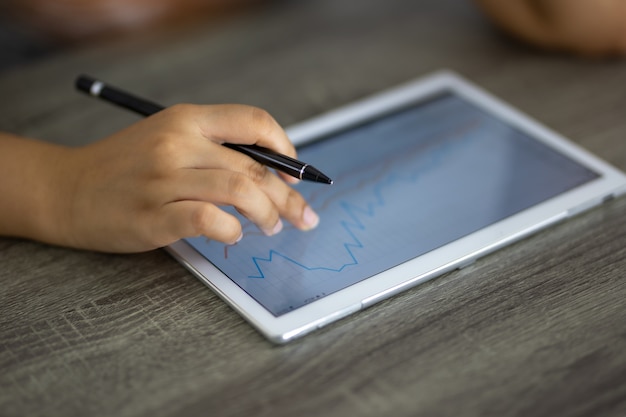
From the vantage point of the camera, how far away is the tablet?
2.03 ft

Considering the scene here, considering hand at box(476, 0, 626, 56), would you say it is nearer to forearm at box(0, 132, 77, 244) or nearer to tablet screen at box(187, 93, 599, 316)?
tablet screen at box(187, 93, 599, 316)

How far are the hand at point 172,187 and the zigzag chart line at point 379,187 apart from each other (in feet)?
0.09

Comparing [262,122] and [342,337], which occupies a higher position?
[262,122]

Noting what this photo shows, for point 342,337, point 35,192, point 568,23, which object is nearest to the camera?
point 342,337

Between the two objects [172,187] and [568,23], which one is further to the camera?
[568,23]

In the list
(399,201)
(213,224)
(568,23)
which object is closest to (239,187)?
(213,224)

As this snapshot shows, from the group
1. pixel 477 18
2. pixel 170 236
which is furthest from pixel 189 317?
pixel 477 18

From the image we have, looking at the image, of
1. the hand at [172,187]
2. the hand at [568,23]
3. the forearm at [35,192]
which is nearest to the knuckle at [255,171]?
the hand at [172,187]

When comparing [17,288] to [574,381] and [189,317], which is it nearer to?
[189,317]

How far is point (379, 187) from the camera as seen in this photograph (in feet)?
2.41

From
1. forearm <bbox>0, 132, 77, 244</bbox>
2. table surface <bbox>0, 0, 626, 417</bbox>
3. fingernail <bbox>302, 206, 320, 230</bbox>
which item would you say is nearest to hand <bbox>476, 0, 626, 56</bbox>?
table surface <bbox>0, 0, 626, 417</bbox>

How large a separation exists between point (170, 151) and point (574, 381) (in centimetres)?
32

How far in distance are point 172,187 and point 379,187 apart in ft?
0.63

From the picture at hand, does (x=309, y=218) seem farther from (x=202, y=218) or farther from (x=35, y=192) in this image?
(x=35, y=192)
